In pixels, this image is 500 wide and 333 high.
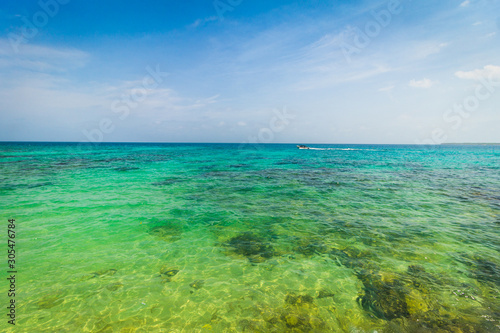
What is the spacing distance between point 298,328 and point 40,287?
696 cm

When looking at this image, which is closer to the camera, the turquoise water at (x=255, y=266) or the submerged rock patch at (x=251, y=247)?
the turquoise water at (x=255, y=266)

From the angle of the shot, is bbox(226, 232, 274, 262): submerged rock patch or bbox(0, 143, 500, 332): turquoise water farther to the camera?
bbox(226, 232, 274, 262): submerged rock patch

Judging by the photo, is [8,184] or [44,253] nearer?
[44,253]

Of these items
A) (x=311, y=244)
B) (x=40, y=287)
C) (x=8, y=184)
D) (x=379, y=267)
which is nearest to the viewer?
(x=40, y=287)

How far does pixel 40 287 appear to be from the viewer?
5.93m

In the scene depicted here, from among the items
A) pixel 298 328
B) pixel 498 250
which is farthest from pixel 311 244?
pixel 498 250

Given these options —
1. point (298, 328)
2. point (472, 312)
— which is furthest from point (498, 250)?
point (298, 328)

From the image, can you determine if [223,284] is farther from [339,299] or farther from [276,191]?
[276,191]

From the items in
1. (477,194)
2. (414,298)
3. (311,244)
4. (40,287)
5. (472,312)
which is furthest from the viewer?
(477,194)

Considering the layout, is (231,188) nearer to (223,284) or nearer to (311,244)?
(311,244)

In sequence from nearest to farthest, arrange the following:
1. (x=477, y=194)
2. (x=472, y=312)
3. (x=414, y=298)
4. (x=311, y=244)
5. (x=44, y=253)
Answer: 1. (x=472, y=312)
2. (x=414, y=298)
3. (x=44, y=253)
4. (x=311, y=244)
5. (x=477, y=194)

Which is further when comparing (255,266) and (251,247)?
(251,247)

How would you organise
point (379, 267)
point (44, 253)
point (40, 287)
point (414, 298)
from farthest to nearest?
1. point (44, 253)
2. point (379, 267)
3. point (40, 287)
4. point (414, 298)

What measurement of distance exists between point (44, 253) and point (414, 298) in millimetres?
11744
